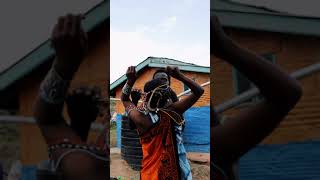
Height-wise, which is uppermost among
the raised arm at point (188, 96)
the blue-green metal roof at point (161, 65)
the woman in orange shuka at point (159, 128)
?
the blue-green metal roof at point (161, 65)

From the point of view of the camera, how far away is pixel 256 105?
10.2 ft

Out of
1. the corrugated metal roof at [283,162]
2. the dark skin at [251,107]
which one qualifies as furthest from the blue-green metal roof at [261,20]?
the corrugated metal roof at [283,162]

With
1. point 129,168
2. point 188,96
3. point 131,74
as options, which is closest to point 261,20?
point 188,96

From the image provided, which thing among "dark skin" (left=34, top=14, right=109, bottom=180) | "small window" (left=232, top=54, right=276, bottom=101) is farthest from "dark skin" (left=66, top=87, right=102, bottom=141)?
"small window" (left=232, top=54, right=276, bottom=101)

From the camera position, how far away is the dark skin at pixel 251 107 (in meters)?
3.09

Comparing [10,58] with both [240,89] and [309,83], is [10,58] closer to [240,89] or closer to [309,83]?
[240,89]

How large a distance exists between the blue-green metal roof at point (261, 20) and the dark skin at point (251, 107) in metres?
0.08

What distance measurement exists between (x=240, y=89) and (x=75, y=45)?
3.52 feet

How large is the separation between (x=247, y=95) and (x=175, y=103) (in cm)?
46

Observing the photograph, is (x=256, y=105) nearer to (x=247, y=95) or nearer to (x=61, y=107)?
(x=247, y=95)

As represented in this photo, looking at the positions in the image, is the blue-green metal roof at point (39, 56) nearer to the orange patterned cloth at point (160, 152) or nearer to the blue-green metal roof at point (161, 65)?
the blue-green metal roof at point (161, 65)

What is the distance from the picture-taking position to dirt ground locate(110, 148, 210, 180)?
3051 mm

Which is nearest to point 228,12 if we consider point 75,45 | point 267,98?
point 267,98

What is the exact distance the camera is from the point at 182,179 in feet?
10.2
